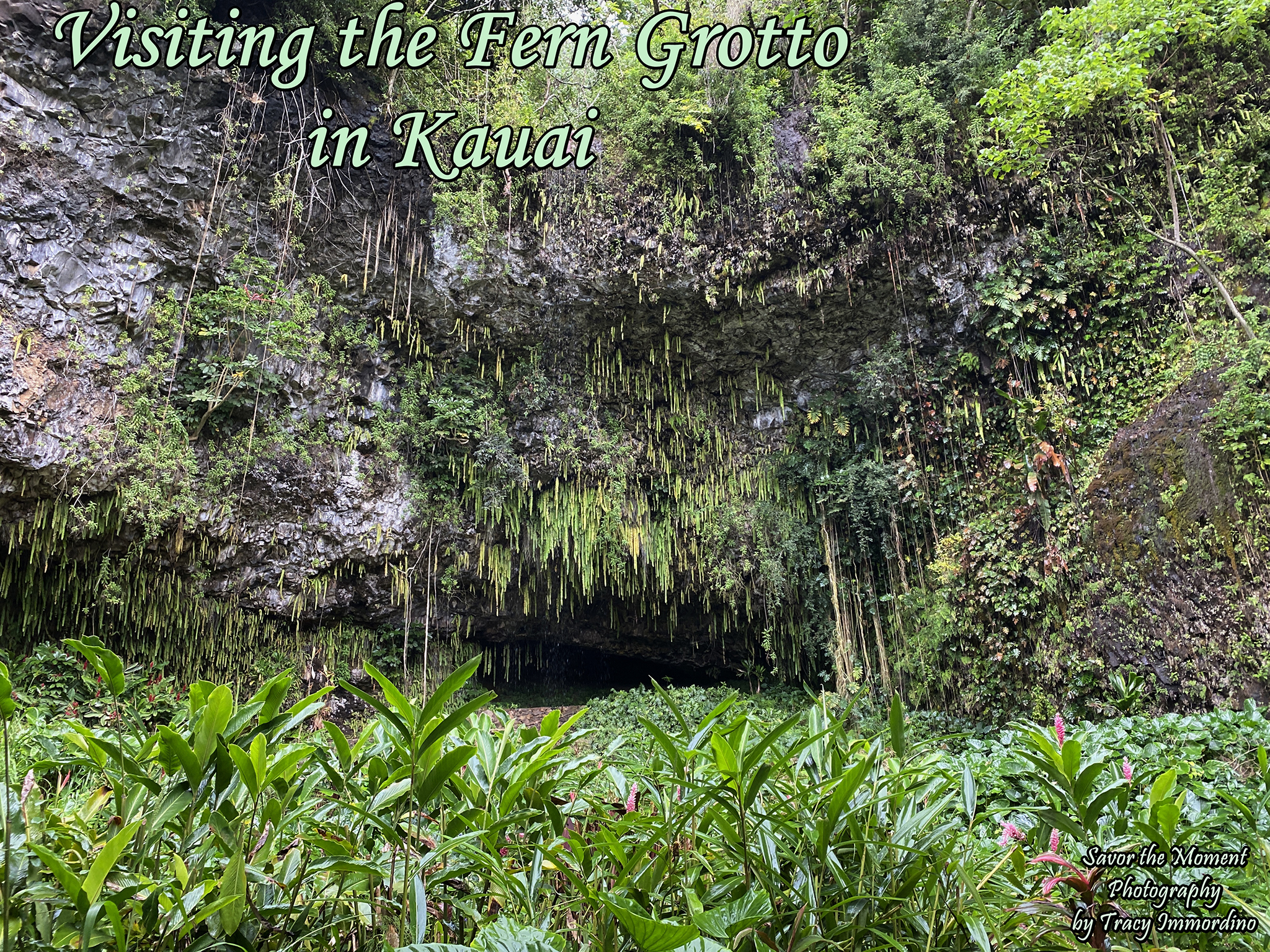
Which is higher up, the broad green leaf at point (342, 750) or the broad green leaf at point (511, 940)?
the broad green leaf at point (342, 750)

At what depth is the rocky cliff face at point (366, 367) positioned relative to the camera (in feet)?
15.7

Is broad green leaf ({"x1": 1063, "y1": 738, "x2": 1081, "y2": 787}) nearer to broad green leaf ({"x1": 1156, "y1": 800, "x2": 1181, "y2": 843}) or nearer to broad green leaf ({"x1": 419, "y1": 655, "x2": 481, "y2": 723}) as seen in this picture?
broad green leaf ({"x1": 1156, "y1": 800, "x2": 1181, "y2": 843})

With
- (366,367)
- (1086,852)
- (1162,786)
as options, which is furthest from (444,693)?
(366,367)

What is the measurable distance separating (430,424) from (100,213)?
3092mm

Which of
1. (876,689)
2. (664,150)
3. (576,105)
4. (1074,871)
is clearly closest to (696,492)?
(876,689)

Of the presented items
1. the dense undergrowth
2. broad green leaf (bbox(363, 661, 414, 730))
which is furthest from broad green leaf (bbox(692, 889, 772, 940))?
broad green leaf (bbox(363, 661, 414, 730))

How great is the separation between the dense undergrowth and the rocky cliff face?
4332 mm

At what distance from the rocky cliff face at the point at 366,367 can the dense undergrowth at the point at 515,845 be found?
14.2 feet

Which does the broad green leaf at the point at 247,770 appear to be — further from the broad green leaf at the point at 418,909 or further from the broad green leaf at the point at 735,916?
the broad green leaf at the point at 735,916

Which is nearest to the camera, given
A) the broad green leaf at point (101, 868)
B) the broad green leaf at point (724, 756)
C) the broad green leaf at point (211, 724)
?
the broad green leaf at point (101, 868)

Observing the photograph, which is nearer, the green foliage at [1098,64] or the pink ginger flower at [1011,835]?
the pink ginger flower at [1011,835]

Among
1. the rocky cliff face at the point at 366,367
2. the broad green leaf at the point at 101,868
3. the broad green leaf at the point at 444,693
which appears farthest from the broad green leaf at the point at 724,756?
the rocky cliff face at the point at 366,367

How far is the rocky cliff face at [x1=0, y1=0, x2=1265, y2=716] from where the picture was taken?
15.7ft

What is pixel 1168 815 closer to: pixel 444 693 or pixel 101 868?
pixel 444 693
